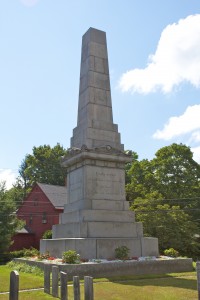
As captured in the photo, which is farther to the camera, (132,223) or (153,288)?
(132,223)

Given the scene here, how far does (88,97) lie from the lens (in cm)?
1812

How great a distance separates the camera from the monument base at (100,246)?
14.1 meters

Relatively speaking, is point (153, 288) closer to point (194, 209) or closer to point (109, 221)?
point (109, 221)

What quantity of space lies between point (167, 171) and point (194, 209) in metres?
6.29

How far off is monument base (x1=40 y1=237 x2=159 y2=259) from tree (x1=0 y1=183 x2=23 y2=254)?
16414mm

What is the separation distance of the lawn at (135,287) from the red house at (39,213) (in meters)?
32.2

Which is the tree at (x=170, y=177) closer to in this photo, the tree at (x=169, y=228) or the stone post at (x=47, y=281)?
the tree at (x=169, y=228)

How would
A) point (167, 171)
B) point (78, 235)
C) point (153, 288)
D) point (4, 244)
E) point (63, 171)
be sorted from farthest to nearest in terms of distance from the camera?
point (63, 171) < point (167, 171) < point (4, 244) < point (78, 235) < point (153, 288)

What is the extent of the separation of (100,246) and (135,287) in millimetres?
3866

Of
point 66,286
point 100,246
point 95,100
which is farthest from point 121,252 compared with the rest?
point 95,100

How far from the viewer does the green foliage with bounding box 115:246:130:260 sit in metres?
14.0

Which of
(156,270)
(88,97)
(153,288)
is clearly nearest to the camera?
(153,288)

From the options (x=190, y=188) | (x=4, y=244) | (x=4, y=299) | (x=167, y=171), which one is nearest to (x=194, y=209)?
(x=190, y=188)

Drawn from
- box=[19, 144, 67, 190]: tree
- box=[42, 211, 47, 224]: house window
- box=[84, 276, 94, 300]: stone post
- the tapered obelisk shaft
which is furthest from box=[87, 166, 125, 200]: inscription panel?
box=[19, 144, 67, 190]: tree
